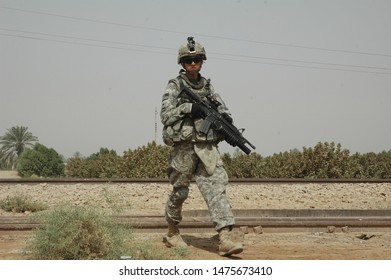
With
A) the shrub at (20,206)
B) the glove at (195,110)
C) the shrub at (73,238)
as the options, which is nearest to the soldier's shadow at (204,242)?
the shrub at (73,238)

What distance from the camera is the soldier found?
263 inches

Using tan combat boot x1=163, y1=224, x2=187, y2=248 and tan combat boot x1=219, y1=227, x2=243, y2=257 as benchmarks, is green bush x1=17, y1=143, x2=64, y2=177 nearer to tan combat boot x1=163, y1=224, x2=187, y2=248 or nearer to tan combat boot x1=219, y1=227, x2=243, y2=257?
tan combat boot x1=163, y1=224, x2=187, y2=248

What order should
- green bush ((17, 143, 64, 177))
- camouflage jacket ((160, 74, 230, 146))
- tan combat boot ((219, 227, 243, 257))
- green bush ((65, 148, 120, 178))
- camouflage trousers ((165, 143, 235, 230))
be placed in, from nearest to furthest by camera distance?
tan combat boot ((219, 227, 243, 257)), camouflage trousers ((165, 143, 235, 230)), camouflage jacket ((160, 74, 230, 146)), green bush ((65, 148, 120, 178)), green bush ((17, 143, 64, 177))

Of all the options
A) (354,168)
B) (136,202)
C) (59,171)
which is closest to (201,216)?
(136,202)

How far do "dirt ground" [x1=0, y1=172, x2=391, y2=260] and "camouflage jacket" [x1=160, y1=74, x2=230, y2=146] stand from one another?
1.05m

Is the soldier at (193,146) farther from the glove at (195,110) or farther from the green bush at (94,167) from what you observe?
the green bush at (94,167)

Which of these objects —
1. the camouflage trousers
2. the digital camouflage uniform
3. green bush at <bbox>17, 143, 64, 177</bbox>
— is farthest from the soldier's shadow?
green bush at <bbox>17, 143, 64, 177</bbox>

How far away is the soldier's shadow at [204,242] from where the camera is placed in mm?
7115

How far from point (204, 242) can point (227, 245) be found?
113 cm

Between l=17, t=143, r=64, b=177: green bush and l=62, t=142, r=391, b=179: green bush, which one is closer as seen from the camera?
l=62, t=142, r=391, b=179: green bush

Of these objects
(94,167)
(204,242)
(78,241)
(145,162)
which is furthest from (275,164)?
(78,241)

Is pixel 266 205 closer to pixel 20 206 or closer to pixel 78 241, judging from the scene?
pixel 20 206
